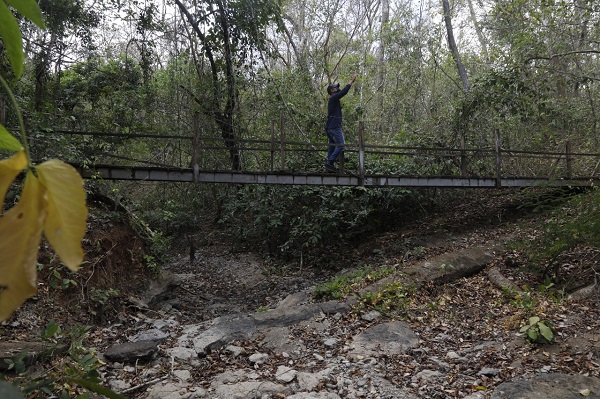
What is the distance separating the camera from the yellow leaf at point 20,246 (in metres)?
0.26

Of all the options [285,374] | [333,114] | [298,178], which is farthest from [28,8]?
[333,114]

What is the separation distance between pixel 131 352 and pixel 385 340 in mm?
2733

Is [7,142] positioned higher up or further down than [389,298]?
higher up

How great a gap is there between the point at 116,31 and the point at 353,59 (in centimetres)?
908

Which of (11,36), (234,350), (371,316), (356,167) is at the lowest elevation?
(234,350)

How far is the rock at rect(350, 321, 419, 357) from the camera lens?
15.6 feet

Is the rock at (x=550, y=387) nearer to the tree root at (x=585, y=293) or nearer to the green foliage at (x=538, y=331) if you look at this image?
the green foliage at (x=538, y=331)

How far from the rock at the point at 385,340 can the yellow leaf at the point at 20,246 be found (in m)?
4.73

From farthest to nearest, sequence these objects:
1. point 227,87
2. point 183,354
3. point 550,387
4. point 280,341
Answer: point 227,87, point 280,341, point 183,354, point 550,387

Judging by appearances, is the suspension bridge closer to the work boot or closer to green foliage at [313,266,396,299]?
the work boot

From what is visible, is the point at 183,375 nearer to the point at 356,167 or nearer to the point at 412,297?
the point at 412,297

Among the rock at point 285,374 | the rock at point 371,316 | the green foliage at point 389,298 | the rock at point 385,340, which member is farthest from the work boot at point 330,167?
the rock at point 285,374

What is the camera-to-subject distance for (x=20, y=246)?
266mm

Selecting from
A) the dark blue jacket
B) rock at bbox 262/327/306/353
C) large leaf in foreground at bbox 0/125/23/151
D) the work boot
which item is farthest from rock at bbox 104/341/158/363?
the dark blue jacket
